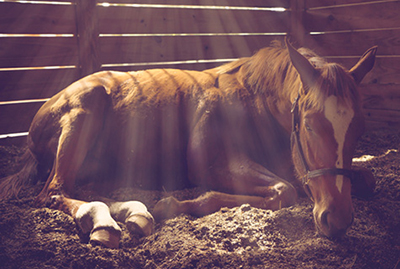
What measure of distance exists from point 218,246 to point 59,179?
143 cm

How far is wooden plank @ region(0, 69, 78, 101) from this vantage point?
157 inches

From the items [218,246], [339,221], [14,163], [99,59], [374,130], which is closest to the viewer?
[339,221]

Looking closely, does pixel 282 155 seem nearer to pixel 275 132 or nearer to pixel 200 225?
pixel 275 132

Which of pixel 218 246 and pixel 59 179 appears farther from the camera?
pixel 59 179

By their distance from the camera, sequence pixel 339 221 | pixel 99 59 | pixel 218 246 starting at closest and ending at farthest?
pixel 339 221, pixel 218 246, pixel 99 59

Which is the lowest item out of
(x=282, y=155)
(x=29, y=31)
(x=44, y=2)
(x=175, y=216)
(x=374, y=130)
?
(x=374, y=130)

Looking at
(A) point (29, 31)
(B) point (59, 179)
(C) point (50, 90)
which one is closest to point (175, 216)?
(B) point (59, 179)

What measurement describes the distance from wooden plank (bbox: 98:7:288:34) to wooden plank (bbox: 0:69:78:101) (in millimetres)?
768

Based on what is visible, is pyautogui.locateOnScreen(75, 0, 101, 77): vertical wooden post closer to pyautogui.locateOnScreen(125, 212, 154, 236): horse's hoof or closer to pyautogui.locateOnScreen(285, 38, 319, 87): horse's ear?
pyautogui.locateOnScreen(125, 212, 154, 236): horse's hoof

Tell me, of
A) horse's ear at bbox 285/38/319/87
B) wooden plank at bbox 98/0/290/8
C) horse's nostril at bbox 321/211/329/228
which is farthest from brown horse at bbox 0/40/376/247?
wooden plank at bbox 98/0/290/8

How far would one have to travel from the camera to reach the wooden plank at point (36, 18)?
3.93 metres

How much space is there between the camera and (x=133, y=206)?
8.36 feet

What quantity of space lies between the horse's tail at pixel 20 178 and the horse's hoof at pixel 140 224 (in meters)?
1.32

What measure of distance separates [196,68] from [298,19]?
2118 millimetres
